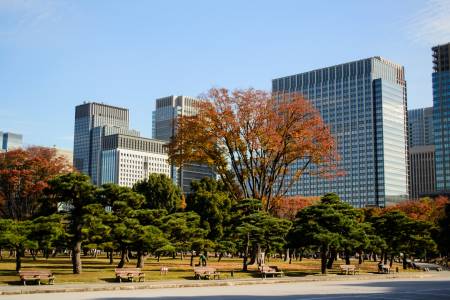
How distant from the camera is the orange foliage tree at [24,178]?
65.3 meters

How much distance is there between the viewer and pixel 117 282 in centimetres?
3209

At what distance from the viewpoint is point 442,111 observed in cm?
18250

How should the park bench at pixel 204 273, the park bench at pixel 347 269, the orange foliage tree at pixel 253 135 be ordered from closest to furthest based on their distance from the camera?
the park bench at pixel 204 273
the park bench at pixel 347 269
the orange foliage tree at pixel 253 135

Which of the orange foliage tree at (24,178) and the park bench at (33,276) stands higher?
the orange foliage tree at (24,178)

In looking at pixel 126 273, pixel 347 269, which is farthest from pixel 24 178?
pixel 347 269

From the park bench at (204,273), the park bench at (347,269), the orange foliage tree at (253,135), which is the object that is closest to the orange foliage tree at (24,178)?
the orange foliage tree at (253,135)

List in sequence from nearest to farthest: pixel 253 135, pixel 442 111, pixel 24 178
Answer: pixel 253 135
pixel 24 178
pixel 442 111

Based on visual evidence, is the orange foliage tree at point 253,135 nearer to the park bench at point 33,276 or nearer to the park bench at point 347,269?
the park bench at point 347,269

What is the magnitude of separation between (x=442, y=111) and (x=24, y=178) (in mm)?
152121

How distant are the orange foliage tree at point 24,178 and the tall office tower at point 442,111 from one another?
14474 cm

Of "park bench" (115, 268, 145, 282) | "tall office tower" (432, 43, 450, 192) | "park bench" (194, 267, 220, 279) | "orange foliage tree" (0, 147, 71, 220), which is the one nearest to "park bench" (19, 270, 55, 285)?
"park bench" (115, 268, 145, 282)

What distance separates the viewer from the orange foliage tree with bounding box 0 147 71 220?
214 ft

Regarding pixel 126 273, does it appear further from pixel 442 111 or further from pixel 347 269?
pixel 442 111

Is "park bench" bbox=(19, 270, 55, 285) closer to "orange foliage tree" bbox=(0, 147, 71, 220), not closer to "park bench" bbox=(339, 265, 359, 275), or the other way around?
"park bench" bbox=(339, 265, 359, 275)
